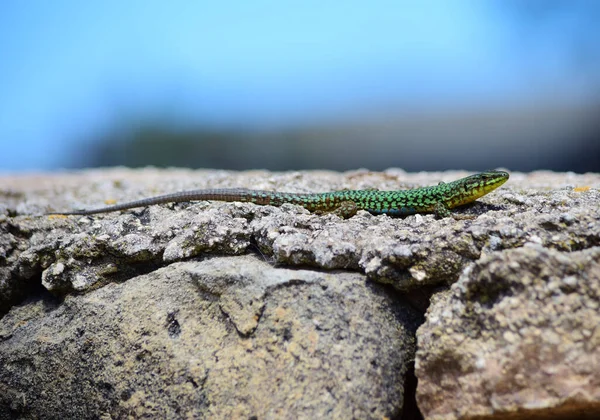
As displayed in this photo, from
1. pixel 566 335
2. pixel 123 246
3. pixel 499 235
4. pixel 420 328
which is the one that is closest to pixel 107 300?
pixel 123 246

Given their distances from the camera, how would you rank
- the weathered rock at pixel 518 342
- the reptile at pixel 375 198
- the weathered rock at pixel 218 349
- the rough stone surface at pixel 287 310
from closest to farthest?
the weathered rock at pixel 518 342 → the rough stone surface at pixel 287 310 → the weathered rock at pixel 218 349 → the reptile at pixel 375 198

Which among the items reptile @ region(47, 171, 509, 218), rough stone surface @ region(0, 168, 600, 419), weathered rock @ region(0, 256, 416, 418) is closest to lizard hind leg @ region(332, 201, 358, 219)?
reptile @ region(47, 171, 509, 218)

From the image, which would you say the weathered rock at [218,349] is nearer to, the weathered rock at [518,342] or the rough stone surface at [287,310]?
the rough stone surface at [287,310]

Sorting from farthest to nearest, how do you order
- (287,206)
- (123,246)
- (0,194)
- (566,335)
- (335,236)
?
(0,194) < (287,206) < (123,246) < (335,236) < (566,335)

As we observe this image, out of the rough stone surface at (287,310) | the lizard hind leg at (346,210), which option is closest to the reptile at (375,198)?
the lizard hind leg at (346,210)

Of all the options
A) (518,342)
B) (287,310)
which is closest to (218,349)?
(287,310)

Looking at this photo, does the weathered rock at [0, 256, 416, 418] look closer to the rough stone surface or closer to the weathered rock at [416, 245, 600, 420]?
the rough stone surface

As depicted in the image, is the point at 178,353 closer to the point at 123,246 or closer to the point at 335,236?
the point at 123,246
